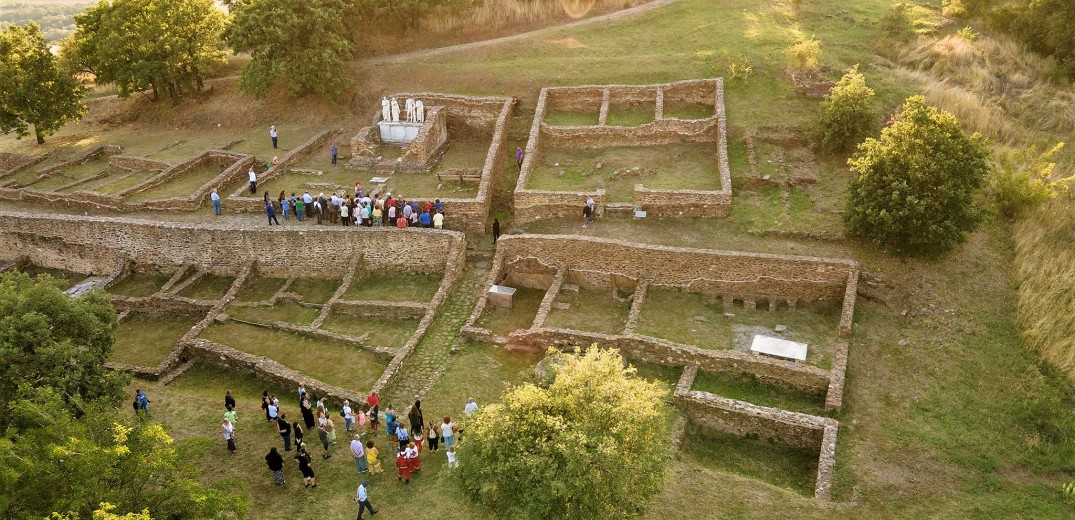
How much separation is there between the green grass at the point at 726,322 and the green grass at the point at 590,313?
0.82 metres

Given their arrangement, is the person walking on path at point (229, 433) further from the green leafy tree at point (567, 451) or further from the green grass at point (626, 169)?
the green grass at point (626, 169)

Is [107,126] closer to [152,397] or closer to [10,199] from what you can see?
[10,199]

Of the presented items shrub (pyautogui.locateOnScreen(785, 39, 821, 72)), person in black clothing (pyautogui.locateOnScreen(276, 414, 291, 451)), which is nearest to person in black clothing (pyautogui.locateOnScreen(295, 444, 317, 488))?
person in black clothing (pyautogui.locateOnScreen(276, 414, 291, 451))

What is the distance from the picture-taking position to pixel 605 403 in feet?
38.2

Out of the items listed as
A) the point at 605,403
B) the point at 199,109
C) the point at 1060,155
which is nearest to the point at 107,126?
the point at 199,109

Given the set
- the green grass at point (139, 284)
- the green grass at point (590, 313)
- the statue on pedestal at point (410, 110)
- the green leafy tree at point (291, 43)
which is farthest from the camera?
the green leafy tree at point (291, 43)

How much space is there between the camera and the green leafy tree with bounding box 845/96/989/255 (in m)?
20.0

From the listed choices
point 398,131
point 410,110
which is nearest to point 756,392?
point 398,131

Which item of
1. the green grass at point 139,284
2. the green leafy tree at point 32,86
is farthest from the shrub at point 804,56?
the green leafy tree at point 32,86

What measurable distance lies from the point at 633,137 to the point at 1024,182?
13.6 meters

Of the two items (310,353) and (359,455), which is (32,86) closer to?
(310,353)

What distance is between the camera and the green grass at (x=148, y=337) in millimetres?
21734

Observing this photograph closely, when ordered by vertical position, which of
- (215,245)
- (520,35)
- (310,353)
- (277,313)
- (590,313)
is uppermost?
(520,35)

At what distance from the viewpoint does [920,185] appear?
800 inches
